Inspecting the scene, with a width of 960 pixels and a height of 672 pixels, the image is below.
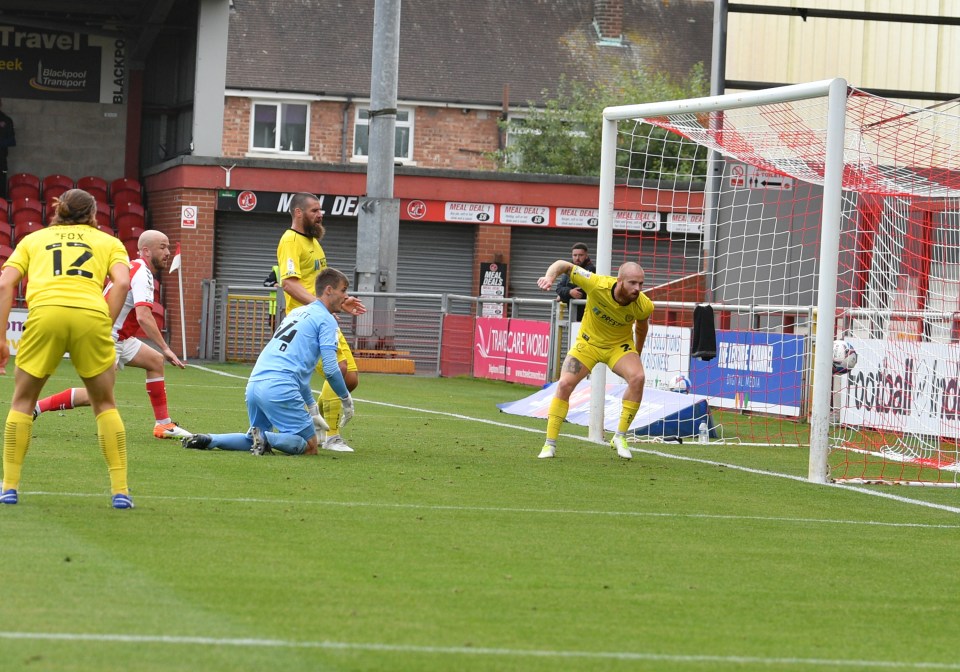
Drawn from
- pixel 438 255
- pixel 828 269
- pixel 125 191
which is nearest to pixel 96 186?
pixel 125 191

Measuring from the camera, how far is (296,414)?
36.3ft

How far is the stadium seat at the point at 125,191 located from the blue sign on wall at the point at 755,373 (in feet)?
54.7

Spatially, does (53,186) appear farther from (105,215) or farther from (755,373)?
(755,373)

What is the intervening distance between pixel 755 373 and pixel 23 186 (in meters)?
19.3

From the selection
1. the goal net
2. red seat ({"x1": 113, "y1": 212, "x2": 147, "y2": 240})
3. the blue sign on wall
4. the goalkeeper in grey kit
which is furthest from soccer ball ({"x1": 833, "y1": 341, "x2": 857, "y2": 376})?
red seat ({"x1": 113, "y1": 212, "x2": 147, "y2": 240})

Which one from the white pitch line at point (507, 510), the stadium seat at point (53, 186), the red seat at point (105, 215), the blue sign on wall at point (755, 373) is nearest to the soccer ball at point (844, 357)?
the blue sign on wall at point (755, 373)

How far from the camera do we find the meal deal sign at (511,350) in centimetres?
2355

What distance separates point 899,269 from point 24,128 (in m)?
24.6

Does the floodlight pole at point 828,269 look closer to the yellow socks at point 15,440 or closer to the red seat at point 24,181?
the yellow socks at point 15,440

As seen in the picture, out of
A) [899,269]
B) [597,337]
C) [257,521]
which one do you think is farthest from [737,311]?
[257,521]

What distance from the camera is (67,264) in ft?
25.3

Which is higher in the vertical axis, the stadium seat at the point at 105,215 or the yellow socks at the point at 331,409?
the stadium seat at the point at 105,215

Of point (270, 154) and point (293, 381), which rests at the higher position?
point (270, 154)

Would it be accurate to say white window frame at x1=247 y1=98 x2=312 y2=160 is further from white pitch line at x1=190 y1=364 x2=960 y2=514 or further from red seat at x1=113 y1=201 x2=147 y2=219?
white pitch line at x1=190 y1=364 x2=960 y2=514
